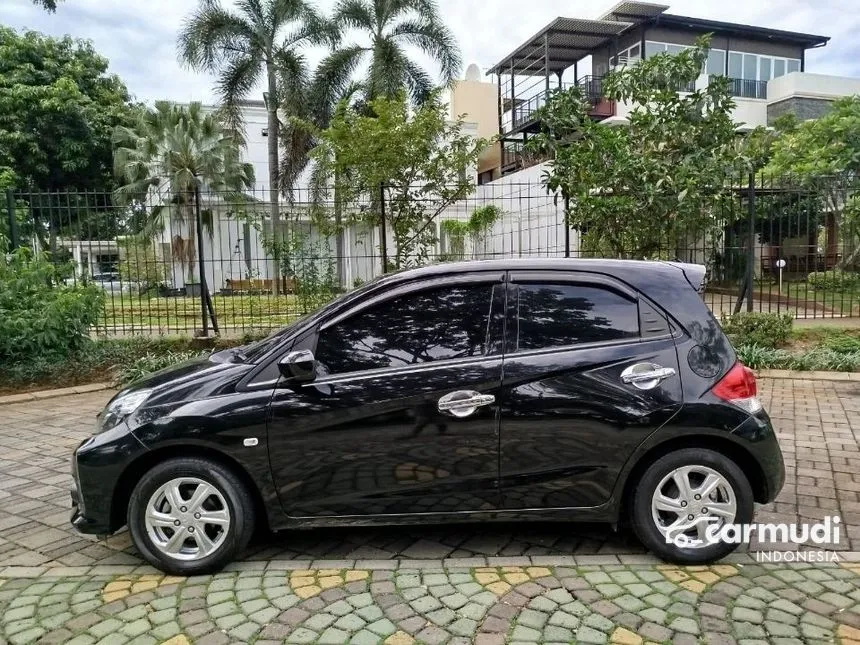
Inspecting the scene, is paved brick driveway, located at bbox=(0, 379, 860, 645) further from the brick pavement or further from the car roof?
the car roof

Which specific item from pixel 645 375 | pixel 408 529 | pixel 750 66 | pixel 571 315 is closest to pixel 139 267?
pixel 408 529

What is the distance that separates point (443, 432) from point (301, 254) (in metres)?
7.32

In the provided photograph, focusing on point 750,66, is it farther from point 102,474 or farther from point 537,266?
point 102,474

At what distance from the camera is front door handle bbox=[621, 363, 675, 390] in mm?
3350

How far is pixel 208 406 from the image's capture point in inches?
132

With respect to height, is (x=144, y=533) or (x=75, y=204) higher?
(x=75, y=204)

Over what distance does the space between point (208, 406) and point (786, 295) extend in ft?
34.7

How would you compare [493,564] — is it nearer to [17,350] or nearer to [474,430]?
[474,430]

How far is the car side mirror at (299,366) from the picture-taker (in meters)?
3.30

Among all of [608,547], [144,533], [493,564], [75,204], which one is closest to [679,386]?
[608,547]

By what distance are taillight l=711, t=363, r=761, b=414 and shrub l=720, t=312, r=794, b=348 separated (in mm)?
Result: 6062

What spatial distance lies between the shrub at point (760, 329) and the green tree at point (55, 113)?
2507cm

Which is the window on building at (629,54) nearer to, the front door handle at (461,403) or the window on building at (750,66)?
the window on building at (750,66)

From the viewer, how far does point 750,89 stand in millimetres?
30766
